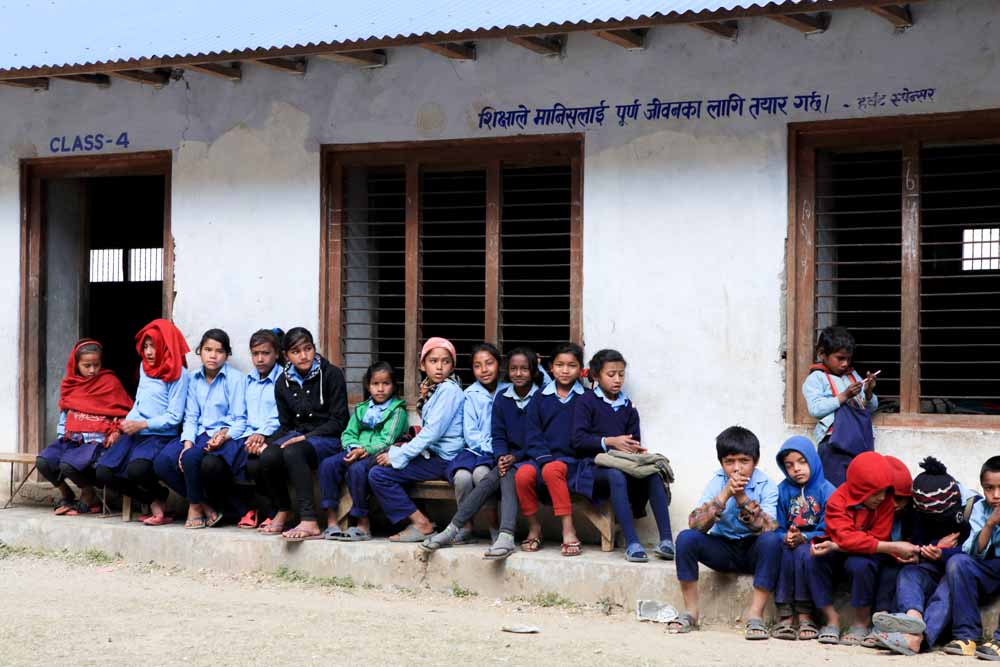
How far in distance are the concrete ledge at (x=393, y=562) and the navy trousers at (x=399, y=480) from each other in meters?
0.21

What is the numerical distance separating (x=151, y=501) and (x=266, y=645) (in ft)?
9.33

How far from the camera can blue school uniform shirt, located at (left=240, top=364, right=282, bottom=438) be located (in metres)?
8.18

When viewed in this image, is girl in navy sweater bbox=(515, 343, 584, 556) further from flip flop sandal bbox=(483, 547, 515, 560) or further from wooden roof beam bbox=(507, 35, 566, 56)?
wooden roof beam bbox=(507, 35, 566, 56)

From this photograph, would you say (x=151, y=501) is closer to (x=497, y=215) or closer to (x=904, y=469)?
(x=497, y=215)

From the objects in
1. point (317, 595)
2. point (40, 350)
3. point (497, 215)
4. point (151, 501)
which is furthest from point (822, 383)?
point (40, 350)

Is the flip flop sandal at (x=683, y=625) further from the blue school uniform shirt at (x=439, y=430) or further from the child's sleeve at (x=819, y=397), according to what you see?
the blue school uniform shirt at (x=439, y=430)

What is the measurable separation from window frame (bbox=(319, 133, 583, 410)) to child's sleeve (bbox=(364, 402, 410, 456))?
44 centimetres

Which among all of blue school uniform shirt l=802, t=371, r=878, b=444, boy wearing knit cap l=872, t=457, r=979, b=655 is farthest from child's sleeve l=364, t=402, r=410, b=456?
boy wearing knit cap l=872, t=457, r=979, b=655

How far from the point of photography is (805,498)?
6371 mm

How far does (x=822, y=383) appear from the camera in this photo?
275 inches

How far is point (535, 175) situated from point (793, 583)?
3245 mm

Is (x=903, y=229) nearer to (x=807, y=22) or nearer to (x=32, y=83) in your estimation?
(x=807, y=22)

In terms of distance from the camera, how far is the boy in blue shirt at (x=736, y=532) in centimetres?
631

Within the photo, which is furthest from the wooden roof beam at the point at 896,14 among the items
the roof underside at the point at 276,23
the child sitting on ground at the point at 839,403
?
the child sitting on ground at the point at 839,403
